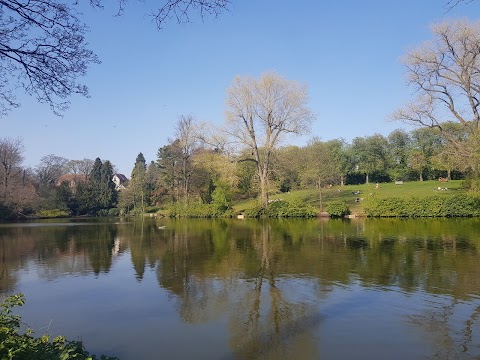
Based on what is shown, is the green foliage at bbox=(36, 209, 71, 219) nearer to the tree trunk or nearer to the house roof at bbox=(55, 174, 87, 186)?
the house roof at bbox=(55, 174, 87, 186)

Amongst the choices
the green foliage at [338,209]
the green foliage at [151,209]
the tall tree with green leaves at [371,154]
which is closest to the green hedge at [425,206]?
the green foliage at [338,209]

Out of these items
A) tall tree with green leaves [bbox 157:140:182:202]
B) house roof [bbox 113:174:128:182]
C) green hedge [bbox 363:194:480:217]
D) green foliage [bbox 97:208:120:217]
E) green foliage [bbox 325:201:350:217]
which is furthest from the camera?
house roof [bbox 113:174:128:182]

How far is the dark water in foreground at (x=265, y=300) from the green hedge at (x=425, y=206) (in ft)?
52.1

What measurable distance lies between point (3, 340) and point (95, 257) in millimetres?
13413

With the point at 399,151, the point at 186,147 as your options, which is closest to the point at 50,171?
the point at 186,147

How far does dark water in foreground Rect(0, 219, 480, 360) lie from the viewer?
6430 millimetres

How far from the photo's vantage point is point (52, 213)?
56.2 m

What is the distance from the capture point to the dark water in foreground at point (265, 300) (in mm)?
6430

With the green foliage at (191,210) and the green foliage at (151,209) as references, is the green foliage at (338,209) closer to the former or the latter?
the green foliage at (191,210)

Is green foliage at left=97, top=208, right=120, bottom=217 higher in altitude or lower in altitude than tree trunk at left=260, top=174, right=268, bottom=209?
lower

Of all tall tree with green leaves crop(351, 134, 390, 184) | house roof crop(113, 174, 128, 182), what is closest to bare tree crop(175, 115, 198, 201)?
tall tree with green leaves crop(351, 134, 390, 184)

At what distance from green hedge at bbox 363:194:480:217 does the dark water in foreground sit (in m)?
15.9

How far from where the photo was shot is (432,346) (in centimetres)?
618

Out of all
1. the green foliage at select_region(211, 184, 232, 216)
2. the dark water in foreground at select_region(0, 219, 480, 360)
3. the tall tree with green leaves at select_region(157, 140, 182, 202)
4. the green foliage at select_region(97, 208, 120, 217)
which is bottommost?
the dark water in foreground at select_region(0, 219, 480, 360)
